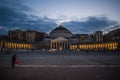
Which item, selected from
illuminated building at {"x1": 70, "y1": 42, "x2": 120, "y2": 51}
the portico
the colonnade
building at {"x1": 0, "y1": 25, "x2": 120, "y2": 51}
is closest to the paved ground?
building at {"x1": 0, "y1": 25, "x2": 120, "y2": 51}

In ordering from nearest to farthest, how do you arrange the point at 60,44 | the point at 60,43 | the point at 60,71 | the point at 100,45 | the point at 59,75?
the point at 59,75 → the point at 60,71 → the point at 100,45 → the point at 60,43 → the point at 60,44

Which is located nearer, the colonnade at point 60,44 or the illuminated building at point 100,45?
the illuminated building at point 100,45

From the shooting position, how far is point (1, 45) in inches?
3531

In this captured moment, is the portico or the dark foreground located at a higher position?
the portico

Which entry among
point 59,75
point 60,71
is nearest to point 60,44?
point 60,71

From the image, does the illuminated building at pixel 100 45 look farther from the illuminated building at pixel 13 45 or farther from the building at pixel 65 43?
the illuminated building at pixel 13 45

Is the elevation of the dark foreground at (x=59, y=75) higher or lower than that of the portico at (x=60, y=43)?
lower

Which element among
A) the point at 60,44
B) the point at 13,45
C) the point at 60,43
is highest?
the point at 60,43

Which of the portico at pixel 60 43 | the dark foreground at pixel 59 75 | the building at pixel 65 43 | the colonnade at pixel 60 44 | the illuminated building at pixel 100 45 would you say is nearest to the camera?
the dark foreground at pixel 59 75

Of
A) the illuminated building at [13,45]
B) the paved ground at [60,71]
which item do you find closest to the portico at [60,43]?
the illuminated building at [13,45]

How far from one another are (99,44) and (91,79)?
99853mm

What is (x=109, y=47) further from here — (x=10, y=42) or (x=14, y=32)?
(x=14, y=32)

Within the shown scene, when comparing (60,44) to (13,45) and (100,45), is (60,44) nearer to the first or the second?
(100,45)

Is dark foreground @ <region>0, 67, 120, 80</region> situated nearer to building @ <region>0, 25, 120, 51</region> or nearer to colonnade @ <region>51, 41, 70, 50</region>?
building @ <region>0, 25, 120, 51</region>
